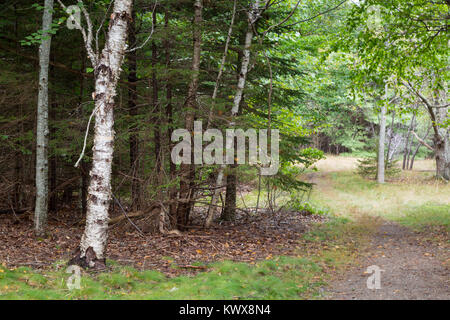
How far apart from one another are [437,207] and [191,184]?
1067cm

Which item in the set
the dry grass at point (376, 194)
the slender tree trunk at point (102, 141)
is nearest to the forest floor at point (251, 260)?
the slender tree trunk at point (102, 141)

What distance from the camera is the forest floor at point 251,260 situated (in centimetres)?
550

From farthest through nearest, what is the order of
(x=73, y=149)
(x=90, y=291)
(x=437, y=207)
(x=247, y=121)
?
(x=437, y=207)
(x=73, y=149)
(x=247, y=121)
(x=90, y=291)

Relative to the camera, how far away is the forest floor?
18.0 ft

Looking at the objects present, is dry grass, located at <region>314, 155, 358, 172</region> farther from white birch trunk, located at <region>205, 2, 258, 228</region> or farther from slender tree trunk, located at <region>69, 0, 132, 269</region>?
slender tree trunk, located at <region>69, 0, 132, 269</region>

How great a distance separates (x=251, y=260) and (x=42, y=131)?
207 inches

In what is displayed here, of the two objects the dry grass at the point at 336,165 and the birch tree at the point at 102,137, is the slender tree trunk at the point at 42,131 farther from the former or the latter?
the dry grass at the point at 336,165

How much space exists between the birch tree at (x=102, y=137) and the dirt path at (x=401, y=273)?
3.75 m

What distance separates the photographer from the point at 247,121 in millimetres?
8281

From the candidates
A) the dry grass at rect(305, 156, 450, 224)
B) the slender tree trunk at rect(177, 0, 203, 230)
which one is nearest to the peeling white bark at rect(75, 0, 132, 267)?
the slender tree trunk at rect(177, 0, 203, 230)

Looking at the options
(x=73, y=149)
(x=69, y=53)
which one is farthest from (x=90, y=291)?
(x=69, y=53)

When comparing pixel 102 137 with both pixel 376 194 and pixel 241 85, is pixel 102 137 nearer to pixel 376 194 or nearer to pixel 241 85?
pixel 241 85

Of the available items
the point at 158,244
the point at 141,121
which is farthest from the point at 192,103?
the point at 158,244
